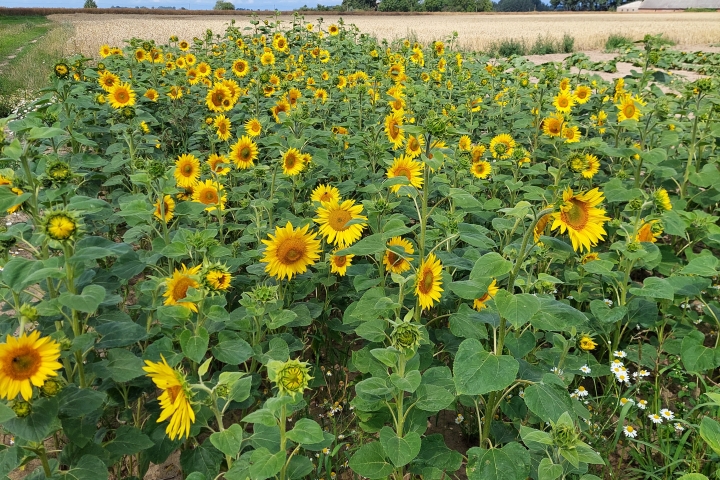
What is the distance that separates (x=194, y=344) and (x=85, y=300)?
384 mm

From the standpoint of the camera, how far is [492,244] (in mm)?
1937

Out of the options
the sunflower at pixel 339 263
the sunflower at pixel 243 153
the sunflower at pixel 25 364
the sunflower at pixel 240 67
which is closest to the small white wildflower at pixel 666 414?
the sunflower at pixel 339 263

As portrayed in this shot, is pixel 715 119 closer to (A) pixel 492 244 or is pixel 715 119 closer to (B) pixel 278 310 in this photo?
(A) pixel 492 244

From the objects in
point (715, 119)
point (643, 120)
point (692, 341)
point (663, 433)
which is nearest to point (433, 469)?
point (663, 433)

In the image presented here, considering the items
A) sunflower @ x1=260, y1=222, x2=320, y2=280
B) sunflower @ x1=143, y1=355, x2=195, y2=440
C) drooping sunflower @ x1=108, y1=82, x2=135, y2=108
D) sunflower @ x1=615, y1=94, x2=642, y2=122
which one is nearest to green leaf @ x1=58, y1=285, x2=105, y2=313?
sunflower @ x1=143, y1=355, x2=195, y2=440

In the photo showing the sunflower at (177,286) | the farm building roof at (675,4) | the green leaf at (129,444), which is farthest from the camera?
the farm building roof at (675,4)

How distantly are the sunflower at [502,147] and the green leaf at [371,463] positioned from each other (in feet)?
7.64

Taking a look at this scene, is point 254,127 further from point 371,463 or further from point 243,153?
point 371,463

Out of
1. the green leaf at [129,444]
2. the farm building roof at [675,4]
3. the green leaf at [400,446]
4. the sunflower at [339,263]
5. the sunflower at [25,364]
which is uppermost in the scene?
the farm building roof at [675,4]

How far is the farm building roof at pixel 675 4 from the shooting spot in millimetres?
72613

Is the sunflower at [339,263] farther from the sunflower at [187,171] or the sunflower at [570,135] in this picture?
the sunflower at [570,135]

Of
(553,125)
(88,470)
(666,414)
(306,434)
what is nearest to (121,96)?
(88,470)

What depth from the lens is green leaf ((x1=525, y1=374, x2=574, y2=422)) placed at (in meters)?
1.59

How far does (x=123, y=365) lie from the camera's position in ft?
5.71
